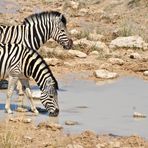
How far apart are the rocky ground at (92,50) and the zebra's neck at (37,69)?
1.31 m

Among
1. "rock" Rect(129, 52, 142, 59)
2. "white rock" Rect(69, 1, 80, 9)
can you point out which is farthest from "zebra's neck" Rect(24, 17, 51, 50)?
"white rock" Rect(69, 1, 80, 9)

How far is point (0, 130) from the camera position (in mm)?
9805

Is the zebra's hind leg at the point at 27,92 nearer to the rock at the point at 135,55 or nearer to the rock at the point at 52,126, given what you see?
the rock at the point at 52,126

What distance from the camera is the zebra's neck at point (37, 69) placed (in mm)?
11914

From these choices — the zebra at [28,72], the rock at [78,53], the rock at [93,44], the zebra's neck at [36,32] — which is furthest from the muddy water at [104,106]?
the rock at [93,44]

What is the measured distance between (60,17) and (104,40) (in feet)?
18.1

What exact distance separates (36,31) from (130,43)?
4856 mm

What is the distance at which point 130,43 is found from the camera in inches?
744

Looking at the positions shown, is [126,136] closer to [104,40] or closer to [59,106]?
[59,106]

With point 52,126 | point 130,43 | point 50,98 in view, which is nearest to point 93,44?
point 130,43

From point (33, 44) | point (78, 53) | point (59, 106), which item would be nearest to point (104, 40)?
point (78, 53)

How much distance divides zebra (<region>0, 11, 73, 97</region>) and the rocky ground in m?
1.00

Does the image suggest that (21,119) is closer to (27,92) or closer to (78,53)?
(27,92)

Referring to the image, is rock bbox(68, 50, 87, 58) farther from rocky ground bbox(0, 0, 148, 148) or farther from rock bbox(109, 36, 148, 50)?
rock bbox(109, 36, 148, 50)
